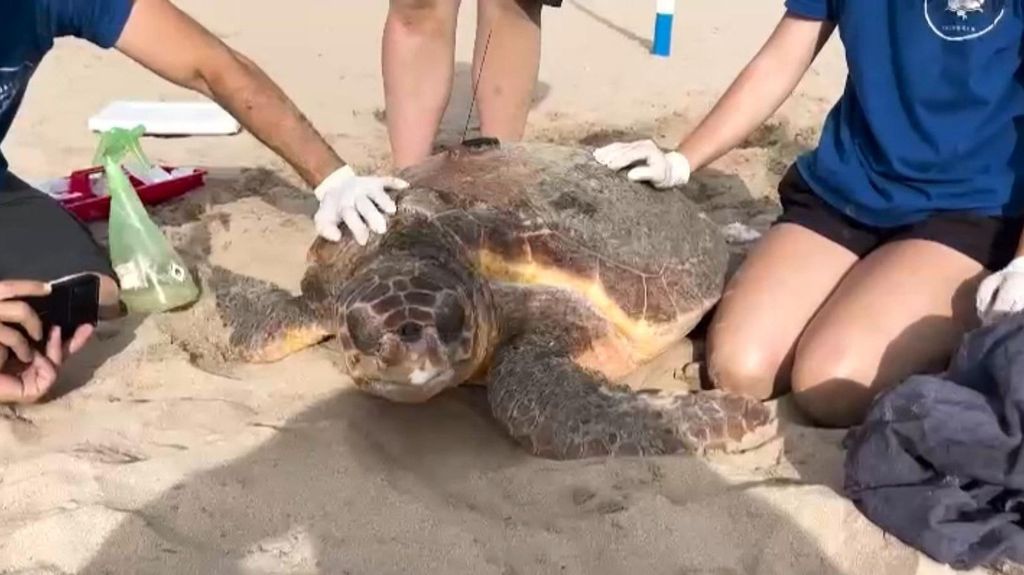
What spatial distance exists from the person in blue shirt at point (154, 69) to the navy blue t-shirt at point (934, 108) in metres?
0.93

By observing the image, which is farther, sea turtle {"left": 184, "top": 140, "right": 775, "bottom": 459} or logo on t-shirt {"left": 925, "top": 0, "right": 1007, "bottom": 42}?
logo on t-shirt {"left": 925, "top": 0, "right": 1007, "bottom": 42}

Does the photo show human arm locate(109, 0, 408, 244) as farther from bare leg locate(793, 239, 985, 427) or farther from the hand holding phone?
bare leg locate(793, 239, 985, 427)

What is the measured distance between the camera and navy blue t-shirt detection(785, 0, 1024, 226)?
6.68 ft

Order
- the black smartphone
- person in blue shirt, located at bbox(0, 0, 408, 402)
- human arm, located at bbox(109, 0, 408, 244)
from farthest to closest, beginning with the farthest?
human arm, located at bbox(109, 0, 408, 244), person in blue shirt, located at bbox(0, 0, 408, 402), the black smartphone

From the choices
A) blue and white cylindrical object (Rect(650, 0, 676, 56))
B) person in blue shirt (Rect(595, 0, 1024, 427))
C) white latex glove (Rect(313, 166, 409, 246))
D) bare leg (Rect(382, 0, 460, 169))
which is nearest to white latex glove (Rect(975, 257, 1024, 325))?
person in blue shirt (Rect(595, 0, 1024, 427))

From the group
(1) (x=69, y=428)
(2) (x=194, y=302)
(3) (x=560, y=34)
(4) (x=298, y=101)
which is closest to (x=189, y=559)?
(1) (x=69, y=428)

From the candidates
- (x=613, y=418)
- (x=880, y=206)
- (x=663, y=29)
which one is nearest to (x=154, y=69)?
(x=613, y=418)

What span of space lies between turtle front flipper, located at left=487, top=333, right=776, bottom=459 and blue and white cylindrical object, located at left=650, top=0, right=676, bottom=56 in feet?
10.6

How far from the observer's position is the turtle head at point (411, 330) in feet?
5.94

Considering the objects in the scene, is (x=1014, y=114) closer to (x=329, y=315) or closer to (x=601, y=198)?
(x=601, y=198)

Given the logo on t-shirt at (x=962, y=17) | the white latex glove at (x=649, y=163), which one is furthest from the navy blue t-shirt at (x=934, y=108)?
the white latex glove at (x=649, y=163)

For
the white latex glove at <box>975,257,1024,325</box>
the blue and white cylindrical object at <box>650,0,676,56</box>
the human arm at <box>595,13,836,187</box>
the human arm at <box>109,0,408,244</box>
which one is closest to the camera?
the white latex glove at <box>975,257,1024,325</box>

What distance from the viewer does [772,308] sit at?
2217 mm

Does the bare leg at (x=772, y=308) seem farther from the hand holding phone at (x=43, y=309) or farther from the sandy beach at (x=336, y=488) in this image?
the hand holding phone at (x=43, y=309)
